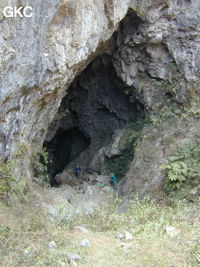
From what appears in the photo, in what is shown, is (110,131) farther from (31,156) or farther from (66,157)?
(31,156)

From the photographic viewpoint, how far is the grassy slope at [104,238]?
179 inches

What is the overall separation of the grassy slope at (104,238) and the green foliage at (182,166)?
1043 mm

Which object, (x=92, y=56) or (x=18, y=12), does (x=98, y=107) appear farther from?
(x=18, y=12)

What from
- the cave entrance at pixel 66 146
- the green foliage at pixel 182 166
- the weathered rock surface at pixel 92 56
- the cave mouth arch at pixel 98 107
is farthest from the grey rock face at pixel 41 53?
the cave entrance at pixel 66 146

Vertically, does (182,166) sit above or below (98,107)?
below

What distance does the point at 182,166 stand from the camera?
827 centimetres

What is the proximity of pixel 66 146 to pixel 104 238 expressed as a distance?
1267 centimetres

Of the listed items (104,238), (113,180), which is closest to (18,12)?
(104,238)

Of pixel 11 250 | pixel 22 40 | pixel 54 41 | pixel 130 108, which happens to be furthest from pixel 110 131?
pixel 11 250

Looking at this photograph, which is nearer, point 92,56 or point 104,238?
point 104,238

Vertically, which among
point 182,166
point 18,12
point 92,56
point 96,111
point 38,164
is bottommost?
point 38,164

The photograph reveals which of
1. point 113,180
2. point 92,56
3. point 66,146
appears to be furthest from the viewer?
point 66,146

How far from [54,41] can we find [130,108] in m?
6.79

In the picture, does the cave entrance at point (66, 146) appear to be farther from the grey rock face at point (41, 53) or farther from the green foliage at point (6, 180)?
the green foliage at point (6, 180)
